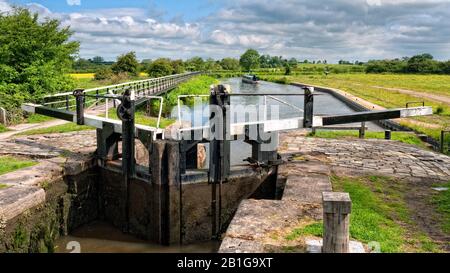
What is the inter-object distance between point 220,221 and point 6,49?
11.9 m

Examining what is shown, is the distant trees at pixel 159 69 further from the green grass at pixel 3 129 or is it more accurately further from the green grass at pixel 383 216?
the green grass at pixel 383 216

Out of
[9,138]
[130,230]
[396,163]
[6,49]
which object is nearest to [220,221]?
[130,230]

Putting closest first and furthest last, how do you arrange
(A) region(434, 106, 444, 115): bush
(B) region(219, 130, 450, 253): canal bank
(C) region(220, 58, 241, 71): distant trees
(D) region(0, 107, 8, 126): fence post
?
(B) region(219, 130, 450, 253): canal bank
(D) region(0, 107, 8, 126): fence post
(A) region(434, 106, 444, 115): bush
(C) region(220, 58, 241, 71): distant trees

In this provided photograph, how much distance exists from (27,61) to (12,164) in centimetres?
953

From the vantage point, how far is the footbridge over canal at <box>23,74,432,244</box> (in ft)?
25.8

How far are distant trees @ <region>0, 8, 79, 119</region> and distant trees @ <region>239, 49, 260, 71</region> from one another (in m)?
117

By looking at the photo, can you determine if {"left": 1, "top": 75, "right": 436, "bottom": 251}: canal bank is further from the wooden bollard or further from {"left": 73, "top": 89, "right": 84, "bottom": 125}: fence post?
the wooden bollard

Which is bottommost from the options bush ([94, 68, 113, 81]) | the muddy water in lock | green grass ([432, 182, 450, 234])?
the muddy water in lock

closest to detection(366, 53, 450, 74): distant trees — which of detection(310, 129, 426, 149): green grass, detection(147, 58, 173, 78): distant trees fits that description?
detection(147, 58, 173, 78): distant trees

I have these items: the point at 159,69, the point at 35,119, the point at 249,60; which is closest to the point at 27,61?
the point at 35,119

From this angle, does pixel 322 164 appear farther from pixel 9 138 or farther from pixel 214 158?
pixel 9 138

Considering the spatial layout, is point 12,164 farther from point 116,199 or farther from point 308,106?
point 308,106

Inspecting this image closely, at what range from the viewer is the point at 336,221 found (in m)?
4.46
